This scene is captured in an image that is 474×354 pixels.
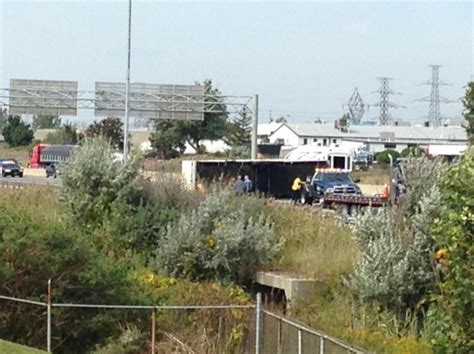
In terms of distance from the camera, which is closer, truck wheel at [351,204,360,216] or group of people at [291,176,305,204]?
truck wheel at [351,204,360,216]

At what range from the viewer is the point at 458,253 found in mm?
11078

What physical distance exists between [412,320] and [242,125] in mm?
91831

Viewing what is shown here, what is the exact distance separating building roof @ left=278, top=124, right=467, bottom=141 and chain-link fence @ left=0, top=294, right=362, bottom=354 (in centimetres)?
12430

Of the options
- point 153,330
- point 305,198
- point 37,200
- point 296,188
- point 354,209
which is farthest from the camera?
point 296,188

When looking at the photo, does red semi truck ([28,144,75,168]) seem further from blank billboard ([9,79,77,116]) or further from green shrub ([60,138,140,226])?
green shrub ([60,138,140,226])

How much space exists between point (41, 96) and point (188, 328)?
166 feet

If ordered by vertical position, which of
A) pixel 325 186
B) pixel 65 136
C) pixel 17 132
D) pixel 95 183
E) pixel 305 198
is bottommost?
pixel 305 198

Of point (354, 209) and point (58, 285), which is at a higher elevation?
point (354, 209)

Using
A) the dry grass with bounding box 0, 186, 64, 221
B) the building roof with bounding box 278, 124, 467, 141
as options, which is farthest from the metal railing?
the building roof with bounding box 278, 124, 467, 141

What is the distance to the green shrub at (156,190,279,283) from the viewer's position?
23531mm

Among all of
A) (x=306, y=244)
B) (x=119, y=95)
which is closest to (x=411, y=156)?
(x=306, y=244)

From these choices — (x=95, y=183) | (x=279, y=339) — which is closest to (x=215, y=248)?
(x=95, y=183)

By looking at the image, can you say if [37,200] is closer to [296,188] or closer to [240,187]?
[240,187]

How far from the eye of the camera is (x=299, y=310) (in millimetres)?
21312
